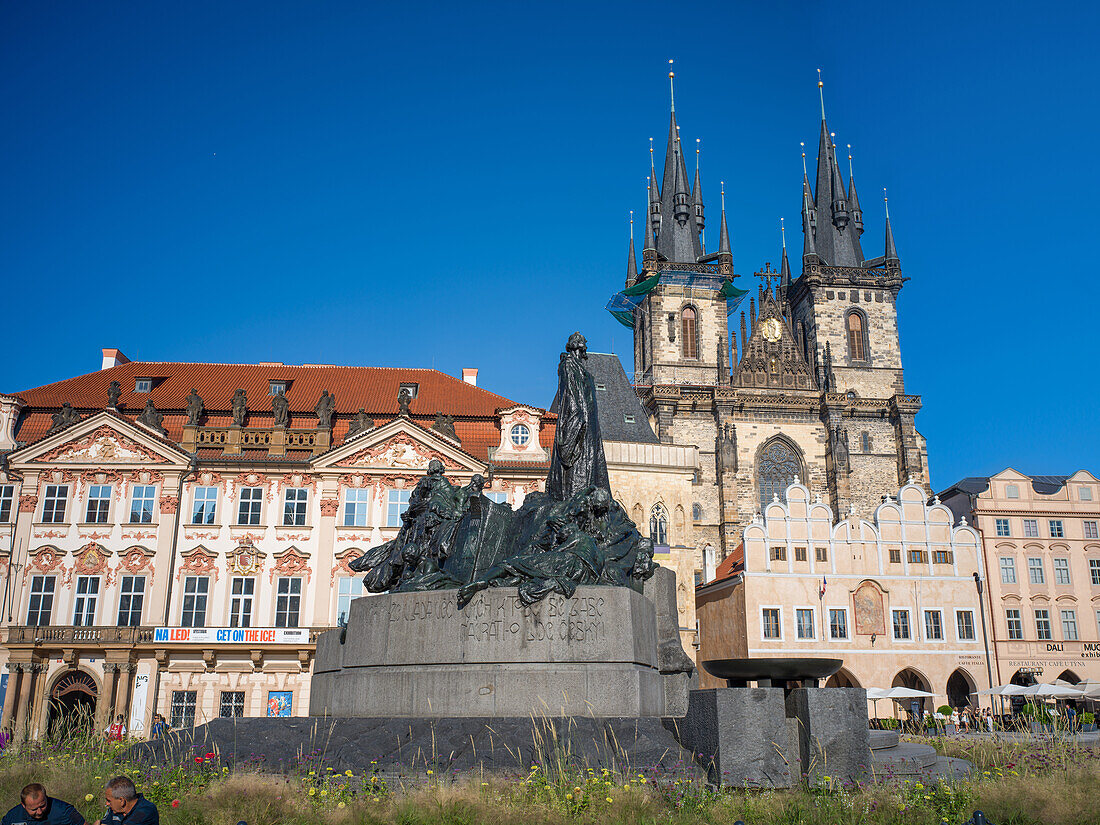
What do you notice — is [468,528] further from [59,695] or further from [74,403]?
[74,403]

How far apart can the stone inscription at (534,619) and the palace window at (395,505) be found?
21473 mm

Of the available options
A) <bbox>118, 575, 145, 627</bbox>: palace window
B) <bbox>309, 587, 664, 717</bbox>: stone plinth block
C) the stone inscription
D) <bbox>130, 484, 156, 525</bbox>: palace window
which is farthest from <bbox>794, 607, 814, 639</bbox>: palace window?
the stone inscription

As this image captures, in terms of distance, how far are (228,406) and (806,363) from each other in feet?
129

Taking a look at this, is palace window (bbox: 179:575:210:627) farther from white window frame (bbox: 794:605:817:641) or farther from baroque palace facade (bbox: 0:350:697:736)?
white window frame (bbox: 794:605:817:641)

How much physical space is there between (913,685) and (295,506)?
23.8m

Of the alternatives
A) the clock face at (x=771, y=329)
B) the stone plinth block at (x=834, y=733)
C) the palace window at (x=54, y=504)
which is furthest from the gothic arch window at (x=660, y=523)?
the stone plinth block at (x=834, y=733)

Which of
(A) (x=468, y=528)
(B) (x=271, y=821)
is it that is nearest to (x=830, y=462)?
(A) (x=468, y=528)

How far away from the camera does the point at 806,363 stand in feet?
203

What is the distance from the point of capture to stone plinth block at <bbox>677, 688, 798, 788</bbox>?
268 inches

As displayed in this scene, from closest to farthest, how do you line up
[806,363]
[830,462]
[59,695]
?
[59,695], [830,462], [806,363]

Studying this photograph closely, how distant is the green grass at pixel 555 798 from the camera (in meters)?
6.00

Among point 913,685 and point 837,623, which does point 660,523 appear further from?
point 913,685

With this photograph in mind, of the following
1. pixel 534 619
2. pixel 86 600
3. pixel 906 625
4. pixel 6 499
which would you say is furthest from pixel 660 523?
pixel 534 619

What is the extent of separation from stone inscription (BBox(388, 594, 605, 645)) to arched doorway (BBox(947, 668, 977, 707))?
105ft
